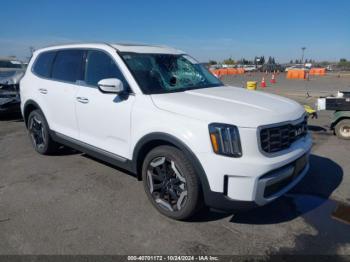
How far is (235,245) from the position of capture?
298 centimetres

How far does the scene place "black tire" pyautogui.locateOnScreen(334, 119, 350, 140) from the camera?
6.60 meters

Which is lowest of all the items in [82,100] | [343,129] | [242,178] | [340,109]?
[343,129]

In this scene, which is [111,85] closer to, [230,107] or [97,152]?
[97,152]

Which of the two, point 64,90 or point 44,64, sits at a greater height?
point 44,64

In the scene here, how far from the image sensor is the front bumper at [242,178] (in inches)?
111

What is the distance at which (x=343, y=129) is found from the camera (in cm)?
666

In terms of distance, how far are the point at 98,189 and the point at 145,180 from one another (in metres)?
0.96

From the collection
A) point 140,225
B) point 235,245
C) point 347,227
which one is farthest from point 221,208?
point 347,227

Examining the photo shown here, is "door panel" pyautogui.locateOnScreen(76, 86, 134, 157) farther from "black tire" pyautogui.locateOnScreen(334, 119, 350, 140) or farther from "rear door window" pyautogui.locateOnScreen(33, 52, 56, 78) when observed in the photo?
"black tire" pyautogui.locateOnScreen(334, 119, 350, 140)

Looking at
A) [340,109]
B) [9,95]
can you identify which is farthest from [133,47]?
[9,95]

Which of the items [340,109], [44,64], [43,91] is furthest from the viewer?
[340,109]

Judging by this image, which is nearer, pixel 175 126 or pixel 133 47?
pixel 175 126

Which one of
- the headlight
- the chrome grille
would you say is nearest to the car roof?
the headlight

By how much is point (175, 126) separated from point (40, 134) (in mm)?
3413
